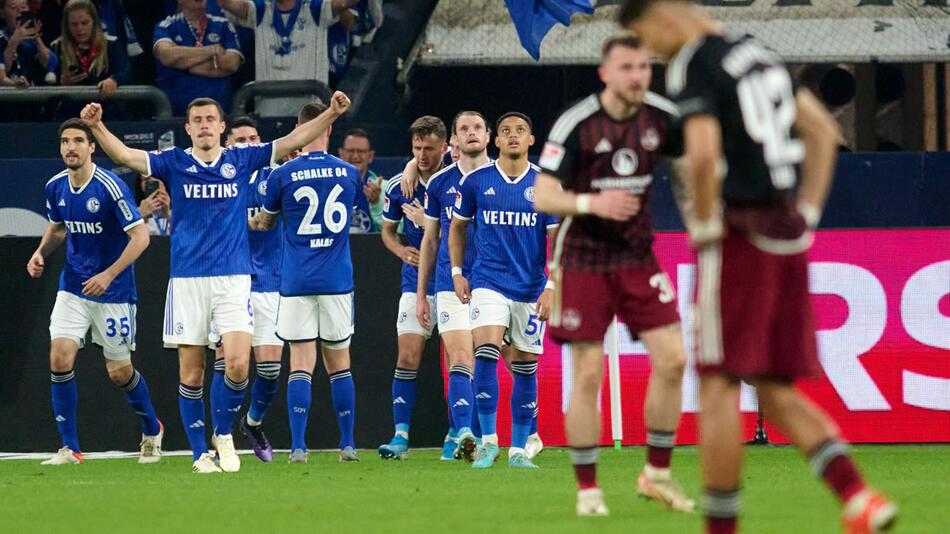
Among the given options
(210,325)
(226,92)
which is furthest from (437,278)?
(226,92)

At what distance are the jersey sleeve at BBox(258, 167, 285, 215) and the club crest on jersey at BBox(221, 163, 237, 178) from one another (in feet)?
2.51

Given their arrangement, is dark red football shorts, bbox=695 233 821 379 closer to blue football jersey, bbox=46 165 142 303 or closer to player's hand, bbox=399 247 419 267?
player's hand, bbox=399 247 419 267

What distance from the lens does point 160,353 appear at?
1337 cm

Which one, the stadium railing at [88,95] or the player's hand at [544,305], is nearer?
the player's hand at [544,305]

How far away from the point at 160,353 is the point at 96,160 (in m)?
1.93

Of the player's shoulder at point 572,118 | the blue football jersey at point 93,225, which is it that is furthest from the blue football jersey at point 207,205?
the player's shoulder at point 572,118

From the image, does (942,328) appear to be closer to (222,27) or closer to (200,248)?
(200,248)

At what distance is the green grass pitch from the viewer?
6.79m

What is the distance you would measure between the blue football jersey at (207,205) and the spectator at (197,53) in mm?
5443

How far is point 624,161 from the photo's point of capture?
7566 millimetres

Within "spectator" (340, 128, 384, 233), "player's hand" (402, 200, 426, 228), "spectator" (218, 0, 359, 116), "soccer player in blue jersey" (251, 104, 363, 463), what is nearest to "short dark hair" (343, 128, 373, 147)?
"spectator" (340, 128, 384, 233)

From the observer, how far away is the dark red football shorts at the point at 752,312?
16.9 feet

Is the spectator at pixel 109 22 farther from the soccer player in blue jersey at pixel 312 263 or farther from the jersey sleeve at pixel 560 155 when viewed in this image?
the jersey sleeve at pixel 560 155

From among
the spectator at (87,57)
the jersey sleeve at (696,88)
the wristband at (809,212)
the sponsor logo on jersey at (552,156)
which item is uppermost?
the spectator at (87,57)
